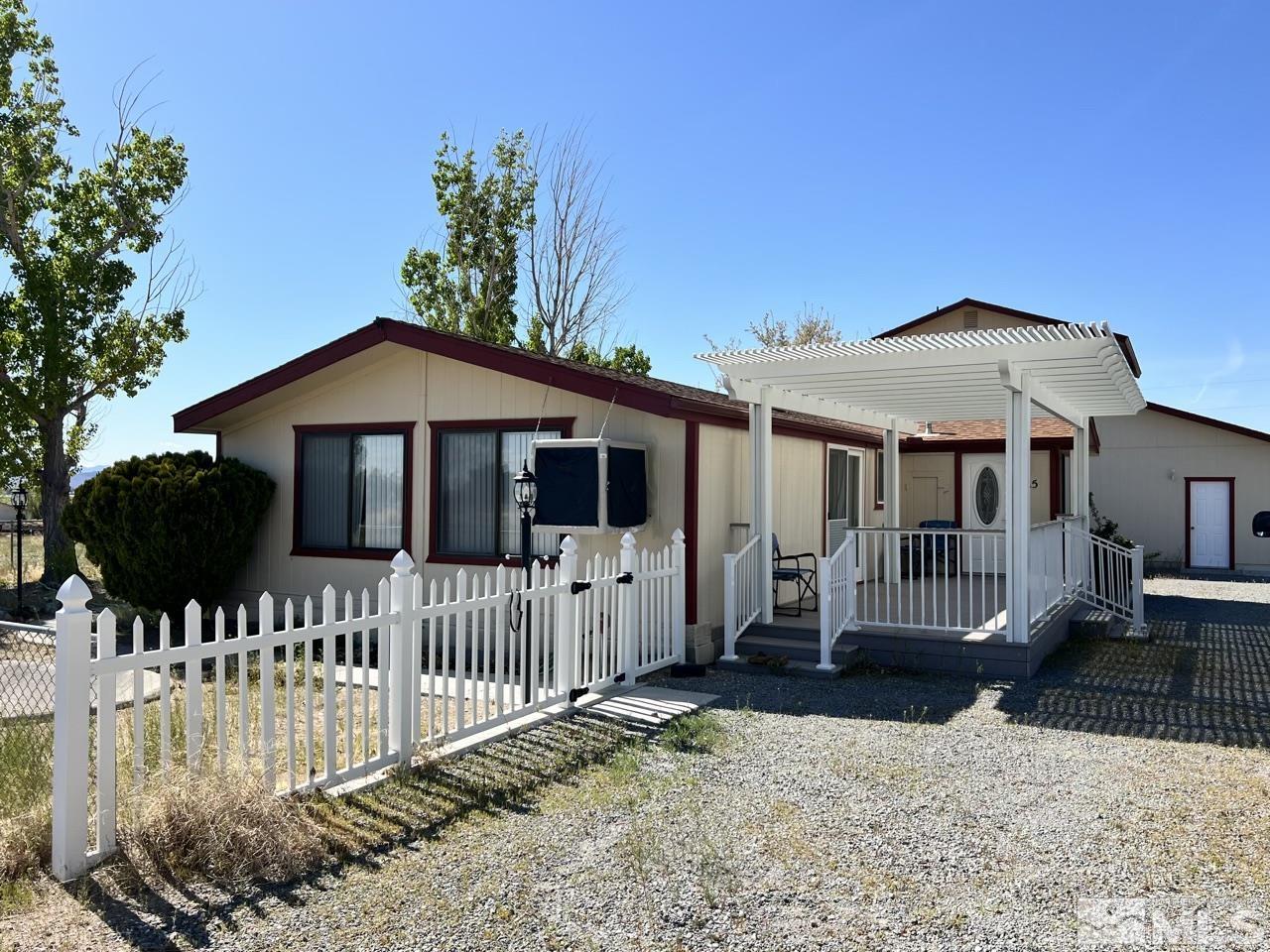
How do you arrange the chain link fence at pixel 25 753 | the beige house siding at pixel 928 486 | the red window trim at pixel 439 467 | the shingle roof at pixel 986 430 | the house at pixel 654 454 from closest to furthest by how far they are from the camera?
the chain link fence at pixel 25 753 → the house at pixel 654 454 → the red window trim at pixel 439 467 → the shingle roof at pixel 986 430 → the beige house siding at pixel 928 486

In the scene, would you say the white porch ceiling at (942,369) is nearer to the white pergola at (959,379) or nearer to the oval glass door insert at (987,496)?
the white pergola at (959,379)

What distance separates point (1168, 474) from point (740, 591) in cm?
1435

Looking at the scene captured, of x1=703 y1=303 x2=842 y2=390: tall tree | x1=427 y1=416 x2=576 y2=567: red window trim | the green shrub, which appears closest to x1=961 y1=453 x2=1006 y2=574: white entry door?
x1=427 y1=416 x2=576 y2=567: red window trim

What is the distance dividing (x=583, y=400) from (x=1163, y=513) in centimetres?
1518

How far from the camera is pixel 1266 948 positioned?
9.89 ft

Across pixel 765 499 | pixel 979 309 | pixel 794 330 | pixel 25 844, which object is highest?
pixel 794 330

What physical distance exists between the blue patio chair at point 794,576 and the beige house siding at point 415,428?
53.1 inches

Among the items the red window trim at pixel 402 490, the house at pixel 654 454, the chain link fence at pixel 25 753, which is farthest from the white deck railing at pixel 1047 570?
the chain link fence at pixel 25 753

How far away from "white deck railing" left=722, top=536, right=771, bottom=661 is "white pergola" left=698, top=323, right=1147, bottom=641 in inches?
4.8

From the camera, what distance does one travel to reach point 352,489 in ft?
32.7

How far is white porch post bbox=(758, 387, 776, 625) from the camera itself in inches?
339

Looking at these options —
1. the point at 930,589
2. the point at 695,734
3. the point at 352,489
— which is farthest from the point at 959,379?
the point at 352,489

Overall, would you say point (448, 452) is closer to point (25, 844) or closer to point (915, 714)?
point (915, 714)

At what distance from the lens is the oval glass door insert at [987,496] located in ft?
50.8
